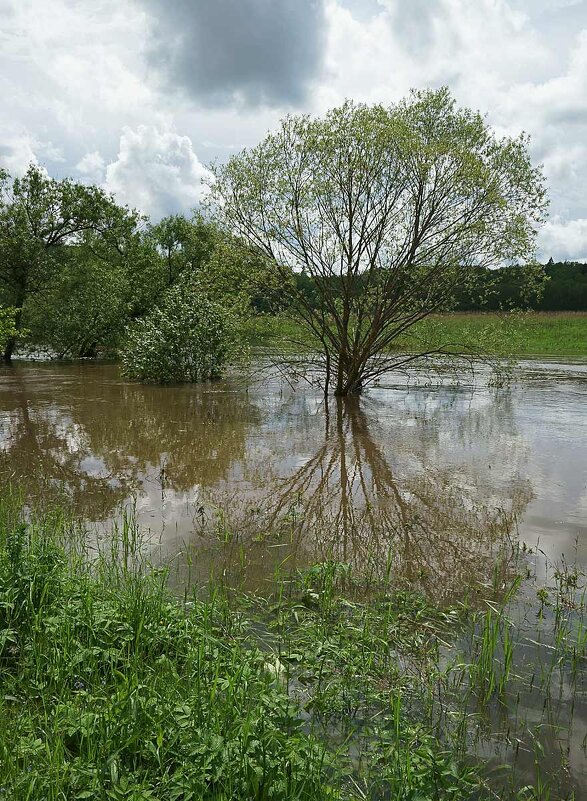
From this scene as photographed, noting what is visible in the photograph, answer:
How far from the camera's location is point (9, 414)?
49.0 ft

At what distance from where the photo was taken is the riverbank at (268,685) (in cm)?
280

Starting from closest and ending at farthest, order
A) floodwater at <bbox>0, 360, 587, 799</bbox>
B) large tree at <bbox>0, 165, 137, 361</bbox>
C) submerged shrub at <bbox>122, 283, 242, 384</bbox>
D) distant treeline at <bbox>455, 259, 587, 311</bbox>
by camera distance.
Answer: floodwater at <bbox>0, 360, 587, 799</bbox> → submerged shrub at <bbox>122, 283, 242, 384</bbox> → large tree at <bbox>0, 165, 137, 361</bbox> → distant treeline at <bbox>455, 259, 587, 311</bbox>

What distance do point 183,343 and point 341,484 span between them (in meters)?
14.7

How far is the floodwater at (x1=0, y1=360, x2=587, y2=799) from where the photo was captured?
18.2ft

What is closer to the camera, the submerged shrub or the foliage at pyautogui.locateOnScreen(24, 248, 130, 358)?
the submerged shrub

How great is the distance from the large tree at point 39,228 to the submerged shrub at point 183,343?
1148cm

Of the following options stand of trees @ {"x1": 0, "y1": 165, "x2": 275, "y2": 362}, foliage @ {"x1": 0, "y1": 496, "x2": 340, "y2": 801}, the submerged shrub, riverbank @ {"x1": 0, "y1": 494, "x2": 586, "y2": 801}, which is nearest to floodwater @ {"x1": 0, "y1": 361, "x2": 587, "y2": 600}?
riverbank @ {"x1": 0, "y1": 494, "x2": 586, "y2": 801}

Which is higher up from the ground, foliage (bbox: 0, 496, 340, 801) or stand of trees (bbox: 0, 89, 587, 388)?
stand of trees (bbox: 0, 89, 587, 388)

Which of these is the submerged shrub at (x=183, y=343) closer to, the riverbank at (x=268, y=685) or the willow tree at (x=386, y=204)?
the willow tree at (x=386, y=204)

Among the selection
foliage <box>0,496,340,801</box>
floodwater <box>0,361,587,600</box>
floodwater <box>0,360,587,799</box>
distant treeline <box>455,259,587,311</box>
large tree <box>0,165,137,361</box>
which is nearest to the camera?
foliage <box>0,496,340,801</box>

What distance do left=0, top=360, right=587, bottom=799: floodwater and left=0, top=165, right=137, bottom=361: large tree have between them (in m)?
15.8

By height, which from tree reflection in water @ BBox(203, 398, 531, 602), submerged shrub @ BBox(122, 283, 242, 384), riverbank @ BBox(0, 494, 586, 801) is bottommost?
tree reflection in water @ BBox(203, 398, 531, 602)

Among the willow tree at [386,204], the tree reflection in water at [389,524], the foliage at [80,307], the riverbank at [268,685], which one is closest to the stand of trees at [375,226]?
the willow tree at [386,204]

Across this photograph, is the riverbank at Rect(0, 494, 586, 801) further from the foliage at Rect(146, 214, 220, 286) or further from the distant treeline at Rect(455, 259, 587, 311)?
the foliage at Rect(146, 214, 220, 286)
